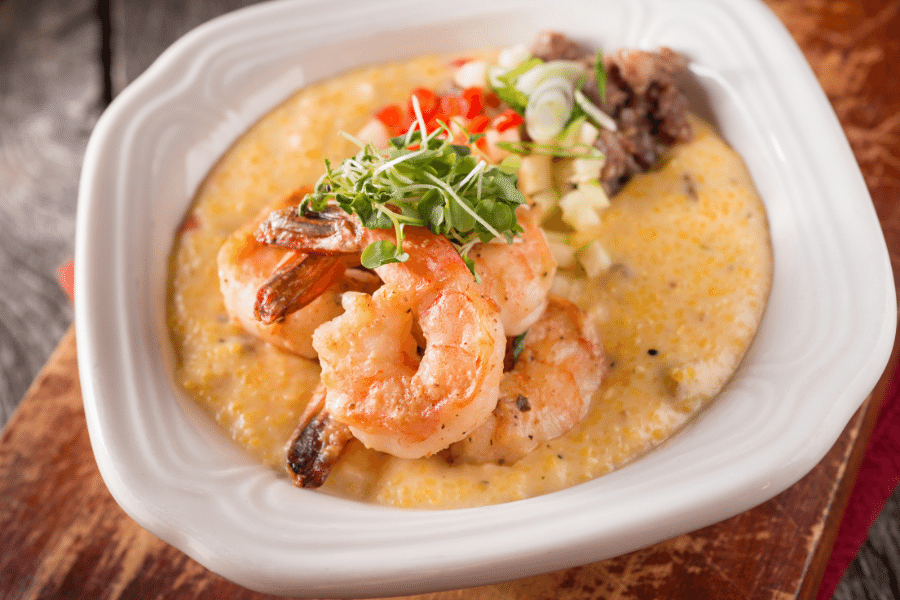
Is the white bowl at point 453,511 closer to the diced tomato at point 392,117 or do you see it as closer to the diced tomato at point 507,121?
the diced tomato at point 392,117

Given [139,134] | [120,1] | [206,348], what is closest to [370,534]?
[206,348]

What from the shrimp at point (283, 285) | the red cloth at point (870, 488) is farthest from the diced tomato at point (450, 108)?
the red cloth at point (870, 488)

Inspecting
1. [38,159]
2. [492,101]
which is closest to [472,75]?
[492,101]

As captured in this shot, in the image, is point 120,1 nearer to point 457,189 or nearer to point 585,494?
point 457,189

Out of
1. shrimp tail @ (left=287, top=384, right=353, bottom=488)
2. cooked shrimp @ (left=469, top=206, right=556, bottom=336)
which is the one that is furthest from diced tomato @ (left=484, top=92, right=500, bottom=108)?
shrimp tail @ (left=287, top=384, right=353, bottom=488)

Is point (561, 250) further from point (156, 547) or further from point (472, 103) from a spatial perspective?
point (156, 547)
